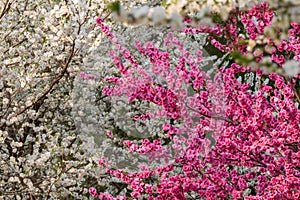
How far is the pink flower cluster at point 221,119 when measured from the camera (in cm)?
362

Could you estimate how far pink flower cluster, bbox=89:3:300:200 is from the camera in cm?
362

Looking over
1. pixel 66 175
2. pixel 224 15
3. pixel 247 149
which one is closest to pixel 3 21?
pixel 66 175

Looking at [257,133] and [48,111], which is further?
[48,111]

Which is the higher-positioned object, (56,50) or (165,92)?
(56,50)

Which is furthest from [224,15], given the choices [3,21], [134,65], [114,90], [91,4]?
[3,21]

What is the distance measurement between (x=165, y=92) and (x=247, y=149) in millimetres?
735

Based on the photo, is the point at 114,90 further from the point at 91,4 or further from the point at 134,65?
the point at 91,4

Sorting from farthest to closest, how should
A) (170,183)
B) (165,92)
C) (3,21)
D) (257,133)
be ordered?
(3,21) → (170,183) → (165,92) → (257,133)

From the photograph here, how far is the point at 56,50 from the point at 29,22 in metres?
0.87

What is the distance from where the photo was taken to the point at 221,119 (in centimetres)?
399

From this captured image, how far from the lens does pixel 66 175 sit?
16.7 ft

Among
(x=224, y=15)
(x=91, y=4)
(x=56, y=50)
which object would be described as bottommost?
(x=224, y=15)

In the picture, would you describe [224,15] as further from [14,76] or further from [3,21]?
[3,21]

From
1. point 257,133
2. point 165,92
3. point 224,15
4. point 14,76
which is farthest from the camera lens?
point 14,76
